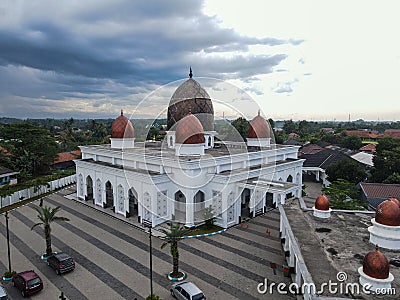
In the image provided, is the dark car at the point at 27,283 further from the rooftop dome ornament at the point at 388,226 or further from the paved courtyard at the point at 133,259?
the rooftop dome ornament at the point at 388,226

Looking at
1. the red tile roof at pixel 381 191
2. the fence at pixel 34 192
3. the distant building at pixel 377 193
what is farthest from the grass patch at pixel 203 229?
the fence at pixel 34 192

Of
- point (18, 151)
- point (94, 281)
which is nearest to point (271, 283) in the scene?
point (94, 281)

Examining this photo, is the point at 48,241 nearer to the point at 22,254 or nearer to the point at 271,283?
the point at 22,254

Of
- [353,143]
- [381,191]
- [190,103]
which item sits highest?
[190,103]

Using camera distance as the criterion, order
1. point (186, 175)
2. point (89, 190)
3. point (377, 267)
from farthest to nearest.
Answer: point (89, 190)
point (186, 175)
point (377, 267)

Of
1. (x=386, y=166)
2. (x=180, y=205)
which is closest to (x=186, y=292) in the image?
(x=180, y=205)

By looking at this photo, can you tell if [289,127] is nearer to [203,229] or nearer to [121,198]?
[121,198]

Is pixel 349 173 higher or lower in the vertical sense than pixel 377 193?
higher
